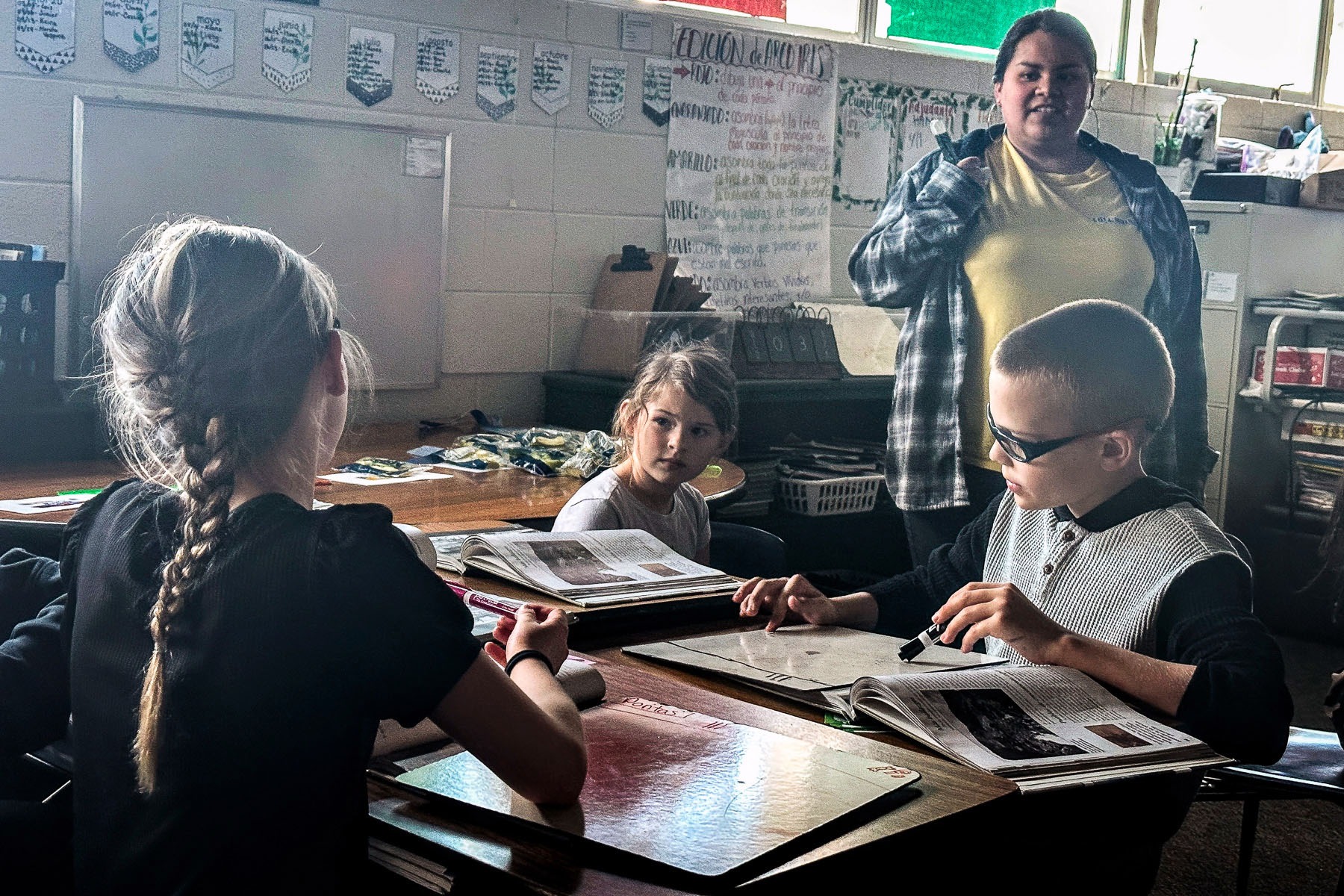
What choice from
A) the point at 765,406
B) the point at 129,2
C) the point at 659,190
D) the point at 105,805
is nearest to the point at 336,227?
the point at 129,2

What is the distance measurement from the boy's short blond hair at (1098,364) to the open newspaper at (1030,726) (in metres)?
0.38

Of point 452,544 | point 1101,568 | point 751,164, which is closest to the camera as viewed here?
point 1101,568

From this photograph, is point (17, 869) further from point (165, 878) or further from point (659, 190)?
point (659, 190)

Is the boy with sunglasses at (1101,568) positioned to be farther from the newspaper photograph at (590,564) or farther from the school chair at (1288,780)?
the school chair at (1288,780)

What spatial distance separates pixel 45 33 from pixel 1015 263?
2.08 meters

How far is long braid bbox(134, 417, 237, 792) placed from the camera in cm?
101

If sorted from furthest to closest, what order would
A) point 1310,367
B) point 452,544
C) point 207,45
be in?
point 1310,367, point 207,45, point 452,544

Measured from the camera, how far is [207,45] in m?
3.09

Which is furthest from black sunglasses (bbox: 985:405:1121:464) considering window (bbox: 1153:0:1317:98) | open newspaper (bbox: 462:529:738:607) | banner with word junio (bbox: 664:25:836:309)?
window (bbox: 1153:0:1317:98)

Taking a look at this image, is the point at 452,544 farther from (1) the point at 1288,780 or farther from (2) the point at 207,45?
(2) the point at 207,45

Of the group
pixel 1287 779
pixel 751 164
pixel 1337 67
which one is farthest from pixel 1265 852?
pixel 1337 67

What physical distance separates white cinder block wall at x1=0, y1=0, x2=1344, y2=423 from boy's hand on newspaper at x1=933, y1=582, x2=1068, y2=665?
2.34 metres

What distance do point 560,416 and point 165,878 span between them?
2704mm

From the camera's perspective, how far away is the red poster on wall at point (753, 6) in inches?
161
